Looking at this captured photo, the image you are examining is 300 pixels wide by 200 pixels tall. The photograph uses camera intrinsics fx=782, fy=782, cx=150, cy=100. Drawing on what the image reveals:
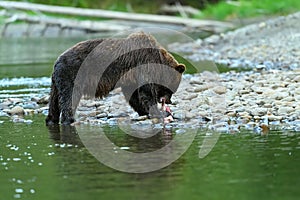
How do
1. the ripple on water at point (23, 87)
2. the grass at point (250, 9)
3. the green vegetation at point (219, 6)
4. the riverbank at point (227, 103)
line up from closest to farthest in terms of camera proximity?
the riverbank at point (227, 103)
the ripple on water at point (23, 87)
the grass at point (250, 9)
the green vegetation at point (219, 6)

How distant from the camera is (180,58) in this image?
2188 cm

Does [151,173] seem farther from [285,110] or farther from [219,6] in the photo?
[219,6]

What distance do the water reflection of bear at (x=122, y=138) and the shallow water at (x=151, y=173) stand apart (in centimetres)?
1

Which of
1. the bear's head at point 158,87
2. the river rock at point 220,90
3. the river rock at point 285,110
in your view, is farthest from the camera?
the river rock at point 220,90

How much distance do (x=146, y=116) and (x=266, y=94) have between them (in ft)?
6.83

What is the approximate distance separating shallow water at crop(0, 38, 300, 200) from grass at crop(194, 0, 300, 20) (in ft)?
74.6

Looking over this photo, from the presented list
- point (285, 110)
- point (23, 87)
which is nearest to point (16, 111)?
point (23, 87)

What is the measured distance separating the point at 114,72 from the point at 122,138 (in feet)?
5.29

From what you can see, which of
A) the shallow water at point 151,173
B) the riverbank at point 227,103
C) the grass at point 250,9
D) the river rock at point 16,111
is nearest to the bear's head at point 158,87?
the riverbank at point 227,103

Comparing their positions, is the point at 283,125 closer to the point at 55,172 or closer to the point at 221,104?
the point at 221,104

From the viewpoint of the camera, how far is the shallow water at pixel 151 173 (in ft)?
23.5

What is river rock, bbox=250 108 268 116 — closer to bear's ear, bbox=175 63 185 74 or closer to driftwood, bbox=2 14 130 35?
bear's ear, bbox=175 63 185 74

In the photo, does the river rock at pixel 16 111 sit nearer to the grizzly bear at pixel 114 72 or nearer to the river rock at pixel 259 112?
the grizzly bear at pixel 114 72

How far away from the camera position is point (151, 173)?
8.03m
